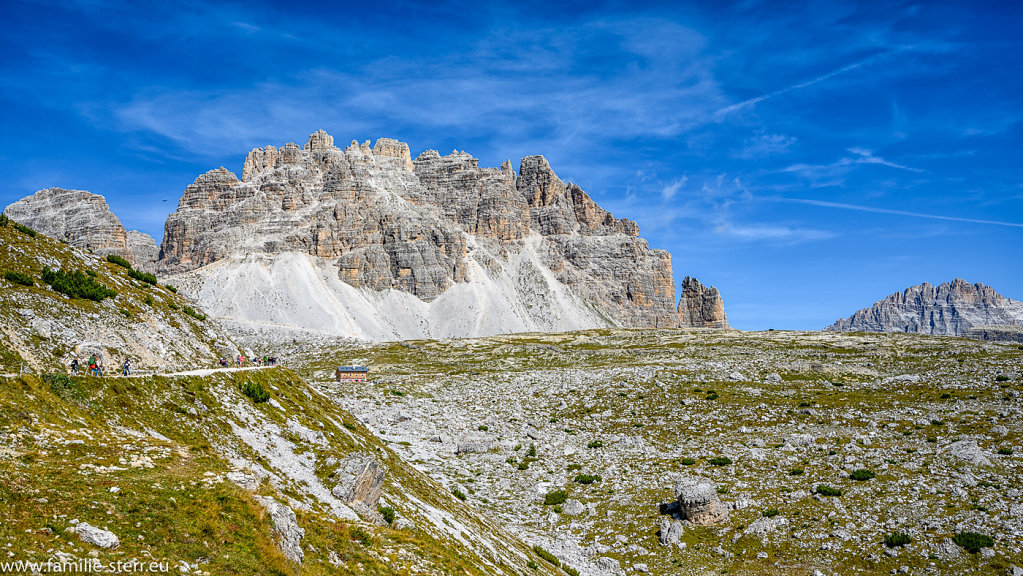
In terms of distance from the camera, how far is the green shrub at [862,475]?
3670 cm

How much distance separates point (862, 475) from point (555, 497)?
19722 millimetres

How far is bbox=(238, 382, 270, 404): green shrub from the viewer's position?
2875 cm

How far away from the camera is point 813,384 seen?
6488cm

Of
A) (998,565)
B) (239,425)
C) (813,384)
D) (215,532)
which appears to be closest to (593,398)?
(813,384)

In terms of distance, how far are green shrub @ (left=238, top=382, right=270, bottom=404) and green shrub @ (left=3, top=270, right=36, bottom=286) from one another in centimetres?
1215

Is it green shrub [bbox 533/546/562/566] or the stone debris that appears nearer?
the stone debris

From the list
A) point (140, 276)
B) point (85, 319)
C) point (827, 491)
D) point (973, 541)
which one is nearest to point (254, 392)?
point (85, 319)

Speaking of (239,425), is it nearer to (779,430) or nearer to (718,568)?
(718,568)

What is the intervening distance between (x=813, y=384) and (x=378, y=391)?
51.3m

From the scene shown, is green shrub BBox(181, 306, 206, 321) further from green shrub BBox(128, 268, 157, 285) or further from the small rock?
the small rock

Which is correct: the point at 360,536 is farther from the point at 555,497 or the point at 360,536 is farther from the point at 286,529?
the point at 555,497

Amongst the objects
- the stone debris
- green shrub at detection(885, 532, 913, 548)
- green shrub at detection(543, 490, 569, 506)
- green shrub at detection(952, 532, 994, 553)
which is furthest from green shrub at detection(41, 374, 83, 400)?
green shrub at detection(952, 532, 994, 553)

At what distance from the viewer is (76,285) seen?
31.5 meters

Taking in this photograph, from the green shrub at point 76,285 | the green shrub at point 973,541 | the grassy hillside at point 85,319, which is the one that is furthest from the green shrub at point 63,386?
the green shrub at point 973,541
